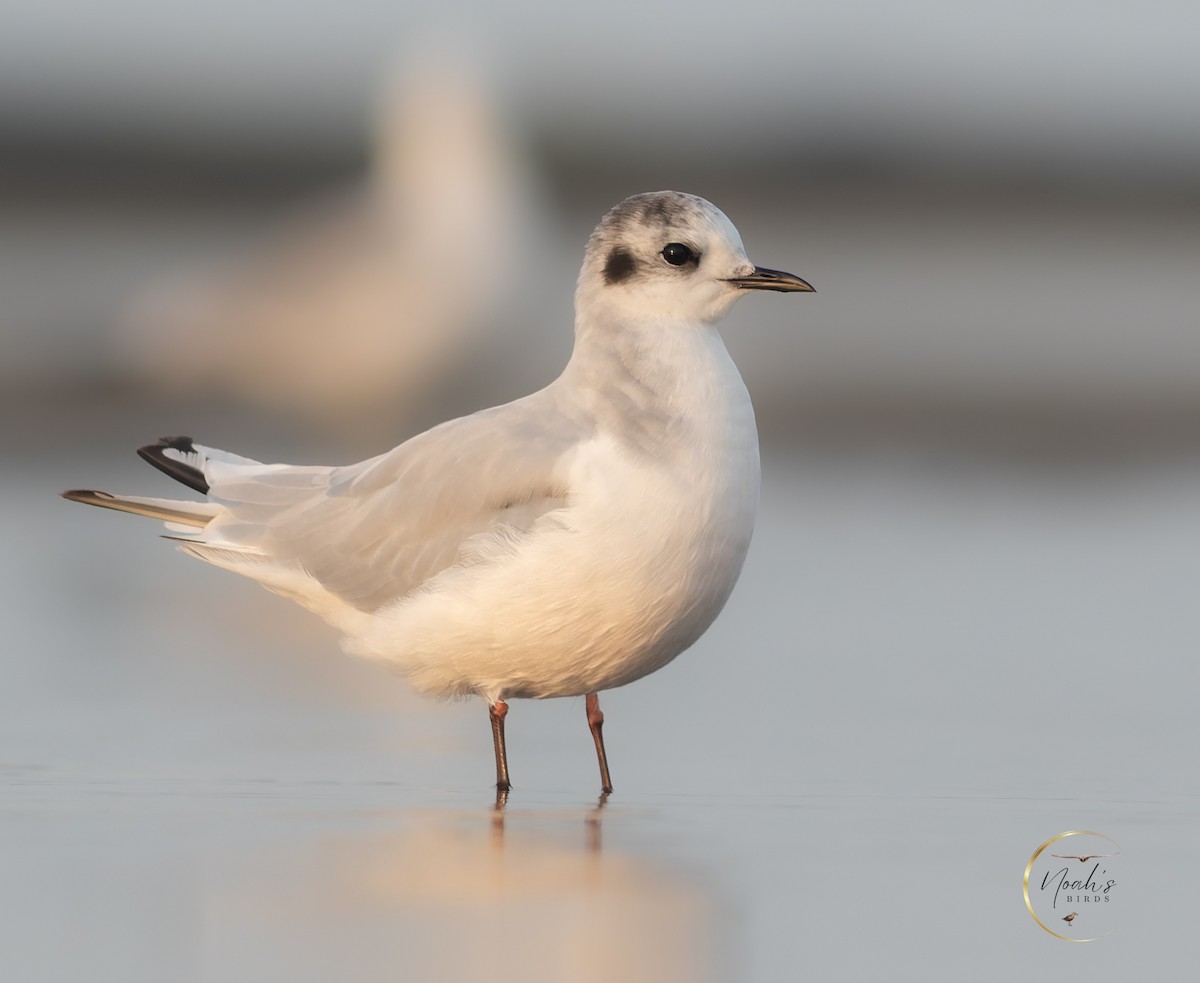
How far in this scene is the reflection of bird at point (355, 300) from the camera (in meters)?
10.2

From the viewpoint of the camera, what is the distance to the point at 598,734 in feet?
14.7

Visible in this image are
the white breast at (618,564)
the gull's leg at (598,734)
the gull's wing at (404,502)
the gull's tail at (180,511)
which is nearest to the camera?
the white breast at (618,564)

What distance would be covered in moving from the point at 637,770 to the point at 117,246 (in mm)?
12959

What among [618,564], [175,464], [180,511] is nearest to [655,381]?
[618,564]

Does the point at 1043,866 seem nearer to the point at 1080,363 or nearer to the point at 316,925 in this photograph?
the point at 316,925

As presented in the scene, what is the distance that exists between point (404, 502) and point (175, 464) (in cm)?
103

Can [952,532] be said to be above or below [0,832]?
above

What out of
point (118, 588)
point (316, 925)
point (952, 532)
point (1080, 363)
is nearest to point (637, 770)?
point (316, 925)

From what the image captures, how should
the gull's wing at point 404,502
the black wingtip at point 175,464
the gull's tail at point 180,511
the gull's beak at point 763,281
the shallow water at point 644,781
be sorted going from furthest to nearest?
the black wingtip at point 175,464
the gull's tail at point 180,511
the gull's beak at point 763,281
the gull's wing at point 404,502
the shallow water at point 644,781

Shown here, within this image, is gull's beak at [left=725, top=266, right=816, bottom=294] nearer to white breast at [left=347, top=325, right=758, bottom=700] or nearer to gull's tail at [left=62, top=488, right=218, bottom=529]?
white breast at [left=347, top=325, right=758, bottom=700]

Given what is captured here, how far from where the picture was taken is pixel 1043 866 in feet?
11.8

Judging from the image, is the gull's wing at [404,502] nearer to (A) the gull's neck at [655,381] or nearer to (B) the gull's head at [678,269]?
(A) the gull's neck at [655,381]

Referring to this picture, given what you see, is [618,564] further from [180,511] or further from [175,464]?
[175,464]

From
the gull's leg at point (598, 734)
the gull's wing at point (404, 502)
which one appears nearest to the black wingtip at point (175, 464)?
the gull's wing at point (404, 502)
